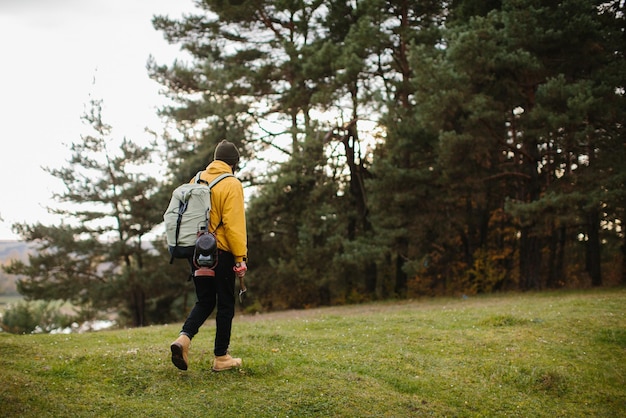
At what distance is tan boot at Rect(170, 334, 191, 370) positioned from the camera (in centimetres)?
541

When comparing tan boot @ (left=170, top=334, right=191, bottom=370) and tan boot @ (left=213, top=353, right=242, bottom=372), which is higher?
tan boot @ (left=170, top=334, right=191, bottom=370)

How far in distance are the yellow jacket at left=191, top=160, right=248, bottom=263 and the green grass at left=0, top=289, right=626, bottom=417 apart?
1.43 metres

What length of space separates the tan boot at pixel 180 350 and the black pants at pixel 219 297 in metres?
0.08

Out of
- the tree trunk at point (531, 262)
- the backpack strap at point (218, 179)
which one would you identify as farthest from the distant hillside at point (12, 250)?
the backpack strap at point (218, 179)

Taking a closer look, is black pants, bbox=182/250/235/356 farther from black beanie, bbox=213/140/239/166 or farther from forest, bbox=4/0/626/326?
forest, bbox=4/0/626/326

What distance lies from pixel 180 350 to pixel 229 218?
4.61ft

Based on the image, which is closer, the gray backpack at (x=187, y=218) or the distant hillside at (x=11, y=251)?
the gray backpack at (x=187, y=218)

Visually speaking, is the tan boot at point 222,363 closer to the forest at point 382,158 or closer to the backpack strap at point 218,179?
the backpack strap at point 218,179

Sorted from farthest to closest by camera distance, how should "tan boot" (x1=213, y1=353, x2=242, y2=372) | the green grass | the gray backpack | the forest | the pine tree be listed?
the pine tree
the forest
"tan boot" (x1=213, y1=353, x2=242, y2=372)
the gray backpack
the green grass

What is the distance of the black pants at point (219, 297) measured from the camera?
18.4 feet

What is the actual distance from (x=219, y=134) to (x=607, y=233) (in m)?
16.6

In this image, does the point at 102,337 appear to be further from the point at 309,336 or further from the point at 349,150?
the point at 349,150

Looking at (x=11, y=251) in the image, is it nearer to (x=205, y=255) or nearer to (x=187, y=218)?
(x=187, y=218)

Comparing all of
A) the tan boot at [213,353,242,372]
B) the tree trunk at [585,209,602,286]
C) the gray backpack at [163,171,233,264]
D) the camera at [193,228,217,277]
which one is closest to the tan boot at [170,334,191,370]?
the tan boot at [213,353,242,372]
